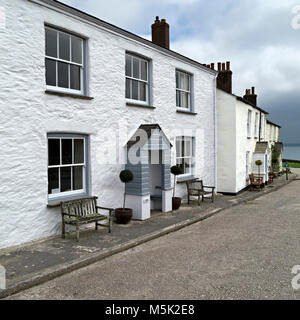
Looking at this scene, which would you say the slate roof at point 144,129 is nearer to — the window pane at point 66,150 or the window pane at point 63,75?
the window pane at point 66,150

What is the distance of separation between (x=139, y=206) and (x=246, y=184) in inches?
406

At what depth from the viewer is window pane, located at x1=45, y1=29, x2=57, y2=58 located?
28.6 ft

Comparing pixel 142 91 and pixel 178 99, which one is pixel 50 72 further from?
pixel 178 99

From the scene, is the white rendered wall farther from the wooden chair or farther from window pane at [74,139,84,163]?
window pane at [74,139,84,163]

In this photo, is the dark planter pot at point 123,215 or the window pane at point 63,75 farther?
the dark planter pot at point 123,215

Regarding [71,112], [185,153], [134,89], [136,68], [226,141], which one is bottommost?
[185,153]

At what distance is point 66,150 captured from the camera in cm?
923

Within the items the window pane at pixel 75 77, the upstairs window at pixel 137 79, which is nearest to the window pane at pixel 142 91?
the upstairs window at pixel 137 79

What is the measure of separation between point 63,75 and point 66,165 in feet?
8.08

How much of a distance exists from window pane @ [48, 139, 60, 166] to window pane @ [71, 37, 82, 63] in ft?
7.99

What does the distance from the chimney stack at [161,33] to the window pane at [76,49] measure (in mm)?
5485

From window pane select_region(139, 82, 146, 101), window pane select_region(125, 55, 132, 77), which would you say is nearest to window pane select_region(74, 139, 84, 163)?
window pane select_region(125, 55, 132, 77)

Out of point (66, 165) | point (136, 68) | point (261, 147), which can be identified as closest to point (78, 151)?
point (66, 165)

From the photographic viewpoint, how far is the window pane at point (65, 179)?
9.15m
